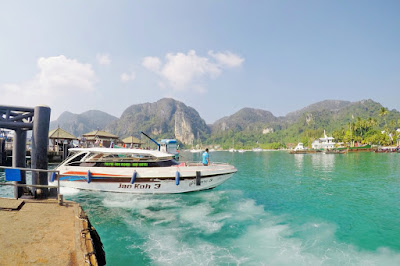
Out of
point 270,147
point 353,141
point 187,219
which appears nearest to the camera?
point 187,219

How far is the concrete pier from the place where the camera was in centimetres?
371

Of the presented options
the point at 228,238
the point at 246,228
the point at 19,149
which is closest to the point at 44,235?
the point at 228,238

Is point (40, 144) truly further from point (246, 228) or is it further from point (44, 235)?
point (246, 228)

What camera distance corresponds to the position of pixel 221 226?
367 inches

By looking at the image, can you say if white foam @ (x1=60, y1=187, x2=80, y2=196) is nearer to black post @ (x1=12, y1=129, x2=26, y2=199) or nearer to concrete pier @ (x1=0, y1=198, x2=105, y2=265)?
black post @ (x1=12, y1=129, x2=26, y2=199)

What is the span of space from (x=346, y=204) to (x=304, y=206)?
9.40 ft

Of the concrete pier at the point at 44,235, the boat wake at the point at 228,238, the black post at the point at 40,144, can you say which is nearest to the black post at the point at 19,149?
the black post at the point at 40,144

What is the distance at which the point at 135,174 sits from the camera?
44.7 ft

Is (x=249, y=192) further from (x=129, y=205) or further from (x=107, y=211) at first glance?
(x=107, y=211)

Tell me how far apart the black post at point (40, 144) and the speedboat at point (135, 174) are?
5.85 m

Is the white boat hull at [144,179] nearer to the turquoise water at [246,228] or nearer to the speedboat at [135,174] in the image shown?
the speedboat at [135,174]

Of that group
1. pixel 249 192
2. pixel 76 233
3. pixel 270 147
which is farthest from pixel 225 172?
pixel 270 147

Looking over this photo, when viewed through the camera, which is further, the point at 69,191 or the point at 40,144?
the point at 69,191

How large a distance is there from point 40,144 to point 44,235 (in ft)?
15.9
